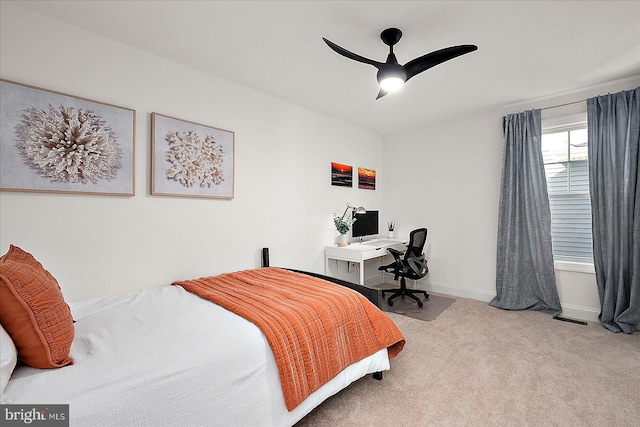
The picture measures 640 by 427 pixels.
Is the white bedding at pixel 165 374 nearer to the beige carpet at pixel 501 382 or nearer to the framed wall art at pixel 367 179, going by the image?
the beige carpet at pixel 501 382

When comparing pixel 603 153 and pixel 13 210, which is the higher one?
pixel 603 153

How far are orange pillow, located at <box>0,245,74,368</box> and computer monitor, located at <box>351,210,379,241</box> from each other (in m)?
3.52

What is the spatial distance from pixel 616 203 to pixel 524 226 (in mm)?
840

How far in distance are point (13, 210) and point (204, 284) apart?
4.18 ft

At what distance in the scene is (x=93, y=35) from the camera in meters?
2.21

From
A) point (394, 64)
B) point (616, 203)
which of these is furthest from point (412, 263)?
point (394, 64)

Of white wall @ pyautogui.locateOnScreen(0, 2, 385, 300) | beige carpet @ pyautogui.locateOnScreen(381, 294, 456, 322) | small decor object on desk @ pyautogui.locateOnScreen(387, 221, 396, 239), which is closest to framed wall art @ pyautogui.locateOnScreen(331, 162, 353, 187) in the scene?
white wall @ pyautogui.locateOnScreen(0, 2, 385, 300)

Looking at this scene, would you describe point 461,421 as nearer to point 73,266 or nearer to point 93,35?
point 73,266

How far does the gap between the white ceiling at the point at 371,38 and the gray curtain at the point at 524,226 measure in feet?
1.71

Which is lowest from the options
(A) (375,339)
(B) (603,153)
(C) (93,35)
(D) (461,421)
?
(D) (461,421)

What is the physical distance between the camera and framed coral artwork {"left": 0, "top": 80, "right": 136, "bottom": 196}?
1.90 m

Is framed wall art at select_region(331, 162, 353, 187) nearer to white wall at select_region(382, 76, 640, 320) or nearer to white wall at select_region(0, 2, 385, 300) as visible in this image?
white wall at select_region(0, 2, 385, 300)

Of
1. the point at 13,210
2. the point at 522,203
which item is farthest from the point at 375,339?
the point at 522,203

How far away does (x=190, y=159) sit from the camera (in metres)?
2.72
